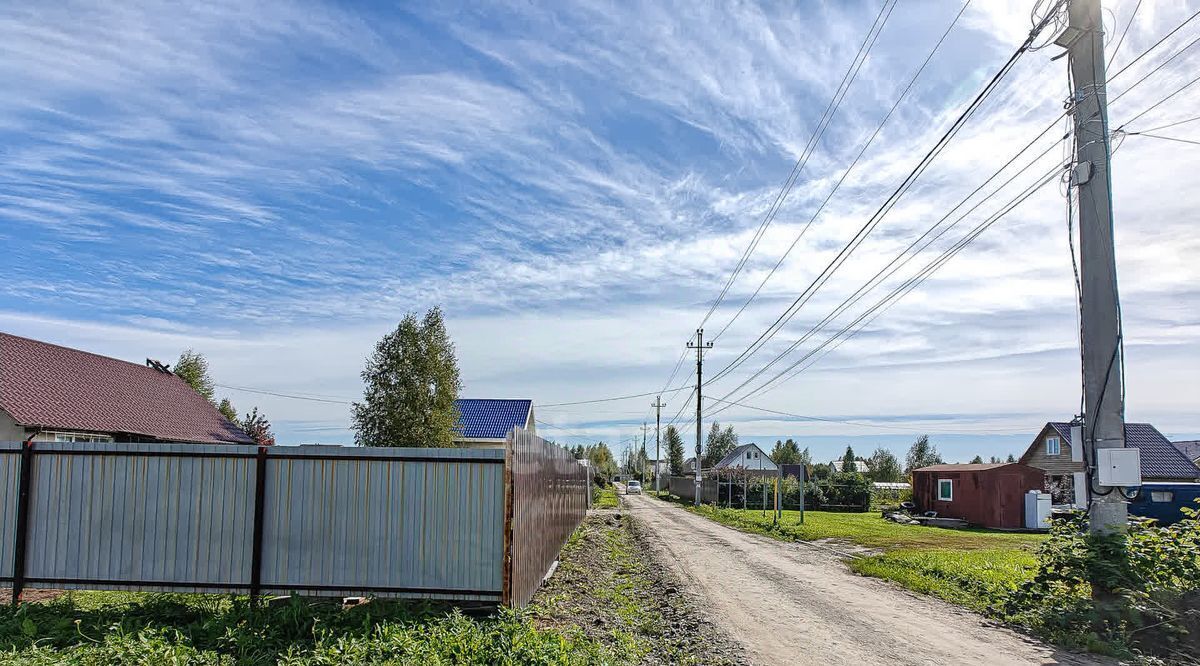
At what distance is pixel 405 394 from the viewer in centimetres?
2764

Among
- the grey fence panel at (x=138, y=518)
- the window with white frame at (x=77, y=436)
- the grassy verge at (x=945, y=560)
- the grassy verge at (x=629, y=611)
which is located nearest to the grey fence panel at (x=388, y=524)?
the grey fence panel at (x=138, y=518)

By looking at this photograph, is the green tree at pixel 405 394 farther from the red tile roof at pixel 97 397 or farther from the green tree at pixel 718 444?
the green tree at pixel 718 444

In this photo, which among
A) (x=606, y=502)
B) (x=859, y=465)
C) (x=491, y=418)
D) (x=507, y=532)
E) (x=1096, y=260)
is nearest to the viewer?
(x=507, y=532)

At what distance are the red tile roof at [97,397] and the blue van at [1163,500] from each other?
3178 centimetres

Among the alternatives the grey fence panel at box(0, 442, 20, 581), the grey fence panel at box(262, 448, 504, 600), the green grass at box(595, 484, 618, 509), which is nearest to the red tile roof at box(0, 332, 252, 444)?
the grey fence panel at box(0, 442, 20, 581)

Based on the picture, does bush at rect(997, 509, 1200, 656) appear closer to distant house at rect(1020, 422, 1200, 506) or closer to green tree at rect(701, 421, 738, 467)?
distant house at rect(1020, 422, 1200, 506)

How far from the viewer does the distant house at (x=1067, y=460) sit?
32.0 m

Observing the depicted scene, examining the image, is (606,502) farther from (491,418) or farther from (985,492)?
(985,492)

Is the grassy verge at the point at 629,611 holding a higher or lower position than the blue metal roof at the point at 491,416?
lower

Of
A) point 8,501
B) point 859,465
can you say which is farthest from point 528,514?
point 859,465

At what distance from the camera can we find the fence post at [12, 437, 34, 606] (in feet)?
27.3

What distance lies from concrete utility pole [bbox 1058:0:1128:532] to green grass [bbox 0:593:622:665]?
22.7ft

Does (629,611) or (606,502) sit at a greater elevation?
(629,611)

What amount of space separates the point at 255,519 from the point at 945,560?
481 inches
